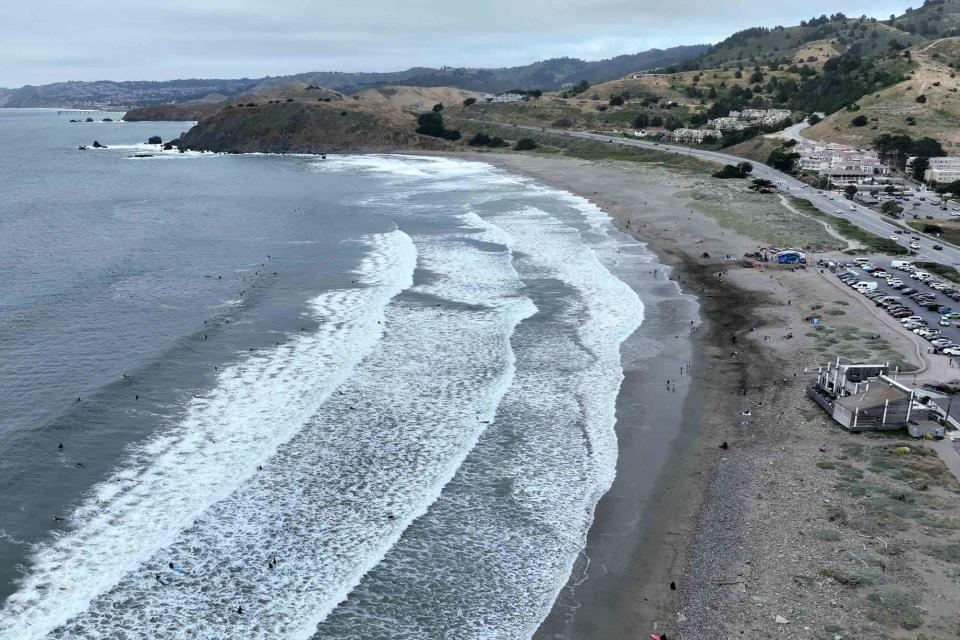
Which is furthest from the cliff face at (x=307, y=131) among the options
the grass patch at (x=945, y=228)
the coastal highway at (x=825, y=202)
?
the grass patch at (x=945, y=228)

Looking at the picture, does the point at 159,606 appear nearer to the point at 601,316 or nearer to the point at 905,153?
the point at 601,316

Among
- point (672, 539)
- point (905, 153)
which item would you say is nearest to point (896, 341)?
point (672, 539)

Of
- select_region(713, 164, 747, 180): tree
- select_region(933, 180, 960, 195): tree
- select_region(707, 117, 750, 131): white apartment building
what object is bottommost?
select_region(933, 180, 960, 195): tree

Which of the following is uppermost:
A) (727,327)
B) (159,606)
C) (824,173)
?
(824,173)

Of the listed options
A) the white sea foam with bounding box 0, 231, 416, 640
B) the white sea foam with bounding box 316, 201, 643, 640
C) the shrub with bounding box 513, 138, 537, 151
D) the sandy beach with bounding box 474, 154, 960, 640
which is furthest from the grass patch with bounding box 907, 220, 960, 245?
the shrub with bounding box 513, 138, 537, 151

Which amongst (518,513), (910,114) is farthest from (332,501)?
(910,114)

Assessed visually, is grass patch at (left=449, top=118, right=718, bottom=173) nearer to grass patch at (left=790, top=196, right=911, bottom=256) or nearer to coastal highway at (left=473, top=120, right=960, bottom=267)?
coastal highway at (left=473, top=120, right=960, bottom=267)

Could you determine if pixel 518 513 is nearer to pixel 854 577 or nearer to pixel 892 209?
pixel 854 577
